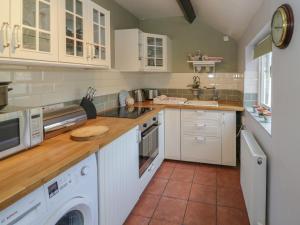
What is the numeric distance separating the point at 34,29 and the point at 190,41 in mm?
2828

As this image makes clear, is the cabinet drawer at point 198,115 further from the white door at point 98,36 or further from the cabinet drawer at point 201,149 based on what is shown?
the white door at point 98,36

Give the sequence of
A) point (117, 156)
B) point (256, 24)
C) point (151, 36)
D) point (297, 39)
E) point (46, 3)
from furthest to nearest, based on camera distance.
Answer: point (151, 36), point (256, 24), point (117, 156), point (46, 3), point (297, 39)

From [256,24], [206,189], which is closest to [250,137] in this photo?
[206,189]

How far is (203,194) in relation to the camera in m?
2.45

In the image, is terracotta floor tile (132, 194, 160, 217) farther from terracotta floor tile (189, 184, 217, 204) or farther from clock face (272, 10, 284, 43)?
clock face (272, 10, 284, 43)

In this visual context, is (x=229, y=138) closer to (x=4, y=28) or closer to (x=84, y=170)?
(x=84, y=170)

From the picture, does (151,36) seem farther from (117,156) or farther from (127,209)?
(127,209)

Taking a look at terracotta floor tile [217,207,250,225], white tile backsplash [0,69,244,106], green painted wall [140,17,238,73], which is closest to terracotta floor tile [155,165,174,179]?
terracotta floor tile [217,207,250,225]

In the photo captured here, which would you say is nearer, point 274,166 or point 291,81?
point 291,81

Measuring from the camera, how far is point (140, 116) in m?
2.35

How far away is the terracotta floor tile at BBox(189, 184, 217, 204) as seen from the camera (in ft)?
7.68

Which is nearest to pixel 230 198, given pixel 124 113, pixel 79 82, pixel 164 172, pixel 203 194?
pixel 203 194

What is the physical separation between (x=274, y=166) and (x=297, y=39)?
81 cm

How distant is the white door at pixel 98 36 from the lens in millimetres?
1938
